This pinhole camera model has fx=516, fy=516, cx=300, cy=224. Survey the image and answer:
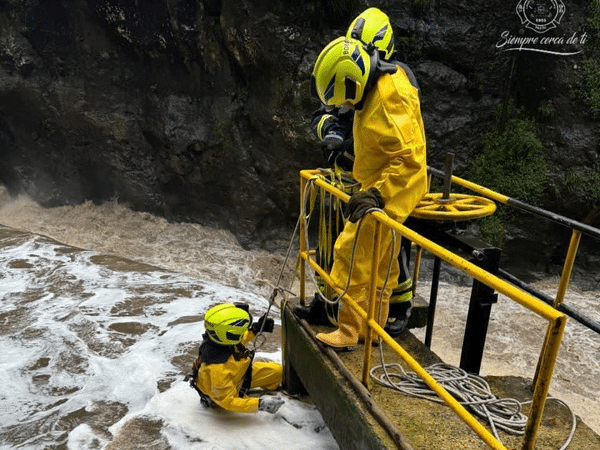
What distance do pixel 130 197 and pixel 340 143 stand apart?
35.9 feet

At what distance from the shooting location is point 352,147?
365cm

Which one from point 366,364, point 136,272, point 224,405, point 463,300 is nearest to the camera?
point 366,364

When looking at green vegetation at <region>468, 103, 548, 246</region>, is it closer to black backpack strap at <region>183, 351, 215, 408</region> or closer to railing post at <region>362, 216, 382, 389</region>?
black backpack strap at <region>183, 351, 215, 408</region>

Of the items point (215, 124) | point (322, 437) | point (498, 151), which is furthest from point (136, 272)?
point (498, 151)

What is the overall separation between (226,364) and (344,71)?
2371 mm

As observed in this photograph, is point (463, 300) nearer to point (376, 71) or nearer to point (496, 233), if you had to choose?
point (496, 233)

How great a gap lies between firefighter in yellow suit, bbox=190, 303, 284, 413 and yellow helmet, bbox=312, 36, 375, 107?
1.86 meters

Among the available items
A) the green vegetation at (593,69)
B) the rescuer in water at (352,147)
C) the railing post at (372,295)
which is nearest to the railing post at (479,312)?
the rescuer in water at (352,147)

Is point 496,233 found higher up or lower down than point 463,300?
higher up

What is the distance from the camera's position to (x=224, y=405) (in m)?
3.98

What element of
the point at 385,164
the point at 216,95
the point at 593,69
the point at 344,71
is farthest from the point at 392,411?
the point at 216,95

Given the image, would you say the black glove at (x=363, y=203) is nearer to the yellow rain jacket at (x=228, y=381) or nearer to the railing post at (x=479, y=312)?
the railing post at (x=479, y=312)

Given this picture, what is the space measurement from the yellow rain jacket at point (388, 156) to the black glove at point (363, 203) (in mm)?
113

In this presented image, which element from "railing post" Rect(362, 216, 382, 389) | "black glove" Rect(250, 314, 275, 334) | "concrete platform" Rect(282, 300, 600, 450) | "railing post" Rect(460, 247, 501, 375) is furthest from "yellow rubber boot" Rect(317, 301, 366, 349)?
"black glove" Rect(250, 314, 275, 334)
